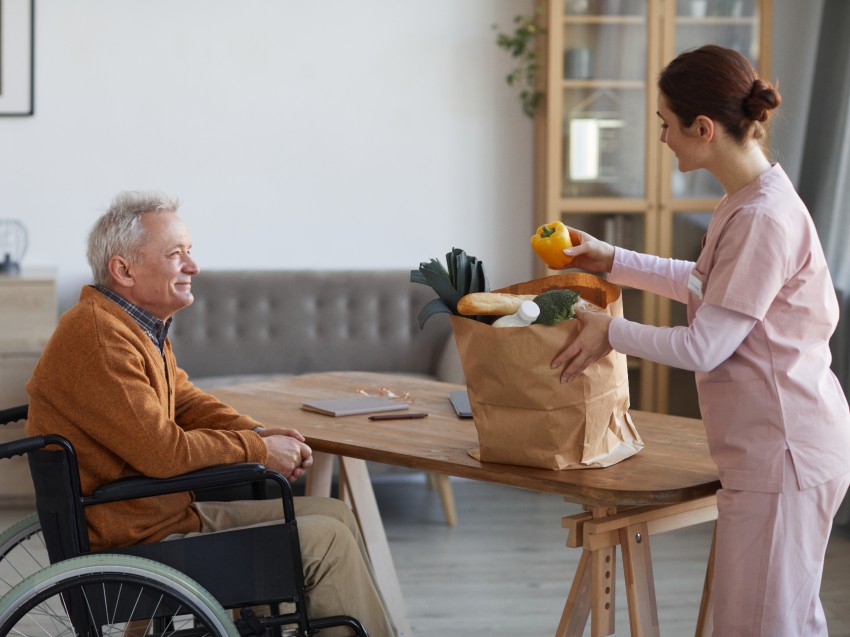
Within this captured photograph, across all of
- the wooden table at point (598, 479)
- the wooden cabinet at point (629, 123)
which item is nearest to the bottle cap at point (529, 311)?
the wooden table at point (598, 479)

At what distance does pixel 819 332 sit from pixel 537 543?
2149mm

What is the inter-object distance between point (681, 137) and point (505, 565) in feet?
6.70

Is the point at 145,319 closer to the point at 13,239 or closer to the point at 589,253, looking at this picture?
the point at 589,253

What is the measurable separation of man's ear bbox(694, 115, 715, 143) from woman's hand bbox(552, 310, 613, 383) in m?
0.33

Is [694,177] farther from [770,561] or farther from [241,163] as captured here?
[770,561]

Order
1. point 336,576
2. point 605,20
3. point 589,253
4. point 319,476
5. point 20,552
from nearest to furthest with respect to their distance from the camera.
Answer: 1. point 336,576
2. point 589,253
3. point 319,476
4. point 20,552
5. point 605,20

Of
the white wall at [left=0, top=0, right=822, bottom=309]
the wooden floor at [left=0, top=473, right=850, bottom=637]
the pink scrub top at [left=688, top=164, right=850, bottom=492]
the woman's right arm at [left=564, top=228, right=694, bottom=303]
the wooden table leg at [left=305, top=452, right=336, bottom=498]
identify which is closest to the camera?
the pink scrub top at [left=688, top=164, right=850, bottom=492]

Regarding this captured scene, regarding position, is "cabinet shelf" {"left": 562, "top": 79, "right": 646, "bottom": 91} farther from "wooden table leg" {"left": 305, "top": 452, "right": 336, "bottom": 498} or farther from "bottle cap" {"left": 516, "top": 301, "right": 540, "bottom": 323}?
"bottle cap" {"left": 516, "top": 301, "right": 540, "bottom": 323}

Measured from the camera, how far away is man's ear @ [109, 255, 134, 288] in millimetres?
2053

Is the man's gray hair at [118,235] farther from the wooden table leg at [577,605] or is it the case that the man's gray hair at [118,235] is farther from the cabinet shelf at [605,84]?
the cabinet shelf at [605,84]

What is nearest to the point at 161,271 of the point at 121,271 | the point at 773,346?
the point at 121,271

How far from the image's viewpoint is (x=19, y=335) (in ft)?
13.3

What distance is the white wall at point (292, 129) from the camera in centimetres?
456

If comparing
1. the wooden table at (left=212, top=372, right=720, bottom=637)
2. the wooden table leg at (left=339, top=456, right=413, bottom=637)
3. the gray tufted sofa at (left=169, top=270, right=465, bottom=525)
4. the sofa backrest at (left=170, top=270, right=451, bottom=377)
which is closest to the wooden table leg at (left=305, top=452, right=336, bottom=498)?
the wooden table leg at (left=339, top=456, right=413, bottom=637)
